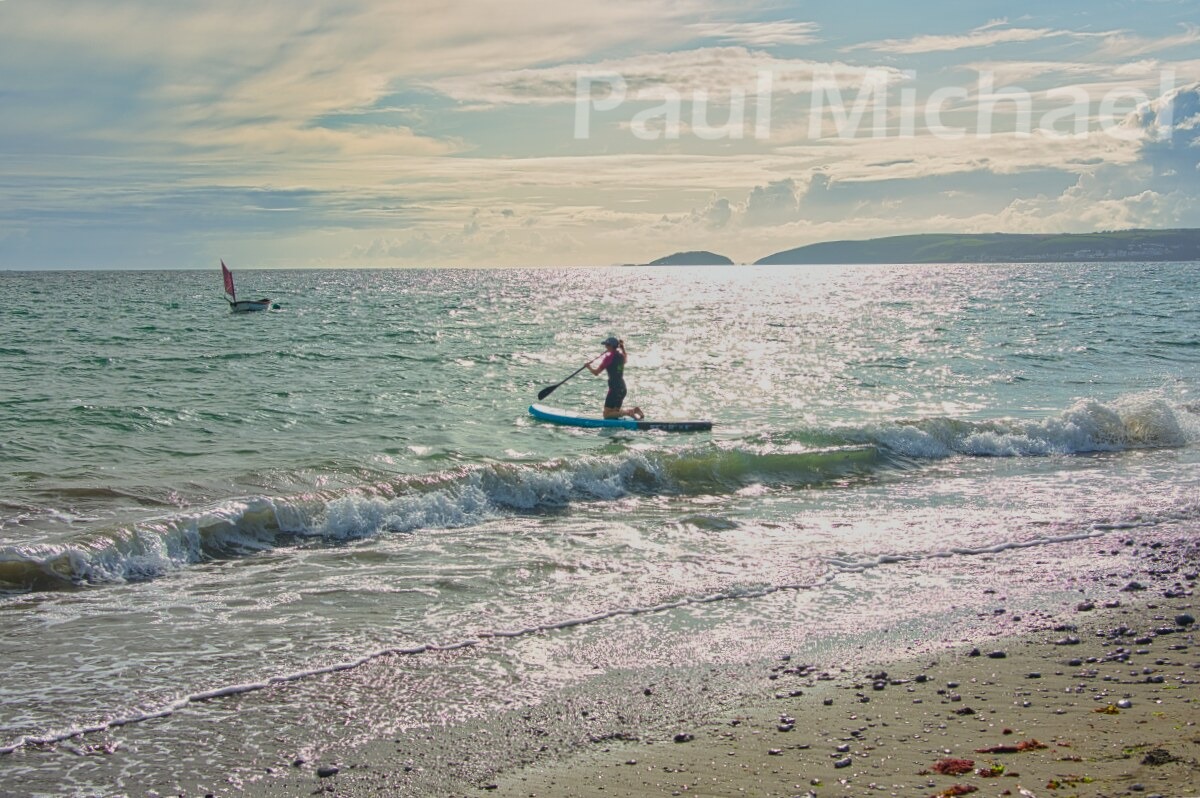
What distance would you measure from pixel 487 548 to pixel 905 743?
22.7 feet

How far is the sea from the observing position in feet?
22.5

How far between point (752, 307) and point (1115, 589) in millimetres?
74851

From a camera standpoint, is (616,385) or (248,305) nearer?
(616,385)

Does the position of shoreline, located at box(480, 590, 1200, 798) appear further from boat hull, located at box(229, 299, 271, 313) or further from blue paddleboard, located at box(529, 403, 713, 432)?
boat hull, located at box(229, 299, 271, 313)

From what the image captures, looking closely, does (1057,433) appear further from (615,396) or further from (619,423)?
(615,396)

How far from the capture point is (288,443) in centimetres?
1948

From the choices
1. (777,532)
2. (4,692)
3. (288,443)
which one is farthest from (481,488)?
(4,692)

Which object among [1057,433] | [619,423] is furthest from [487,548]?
[1057,433]

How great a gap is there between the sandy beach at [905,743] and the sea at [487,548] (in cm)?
18

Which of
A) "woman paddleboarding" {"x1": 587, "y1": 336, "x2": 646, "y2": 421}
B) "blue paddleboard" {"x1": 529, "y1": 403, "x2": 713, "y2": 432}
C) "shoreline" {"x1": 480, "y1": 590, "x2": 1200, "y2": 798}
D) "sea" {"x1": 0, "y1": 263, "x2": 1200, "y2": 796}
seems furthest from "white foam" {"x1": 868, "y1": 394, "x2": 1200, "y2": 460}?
"shoreline" {"x1": 480, "y1": 590, "x2": 1200, "y2": 798}

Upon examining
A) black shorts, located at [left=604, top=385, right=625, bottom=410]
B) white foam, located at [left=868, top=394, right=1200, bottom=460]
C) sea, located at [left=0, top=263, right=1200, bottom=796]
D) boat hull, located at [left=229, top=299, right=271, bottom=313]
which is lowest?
sea, located at [left=0, top=263, right=1200, bottom=796]

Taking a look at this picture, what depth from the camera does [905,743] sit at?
5.96 m

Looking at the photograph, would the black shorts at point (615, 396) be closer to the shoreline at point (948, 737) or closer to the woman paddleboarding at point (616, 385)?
the woman paddleboarding at point (616, 385)

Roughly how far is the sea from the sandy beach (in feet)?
0.59
